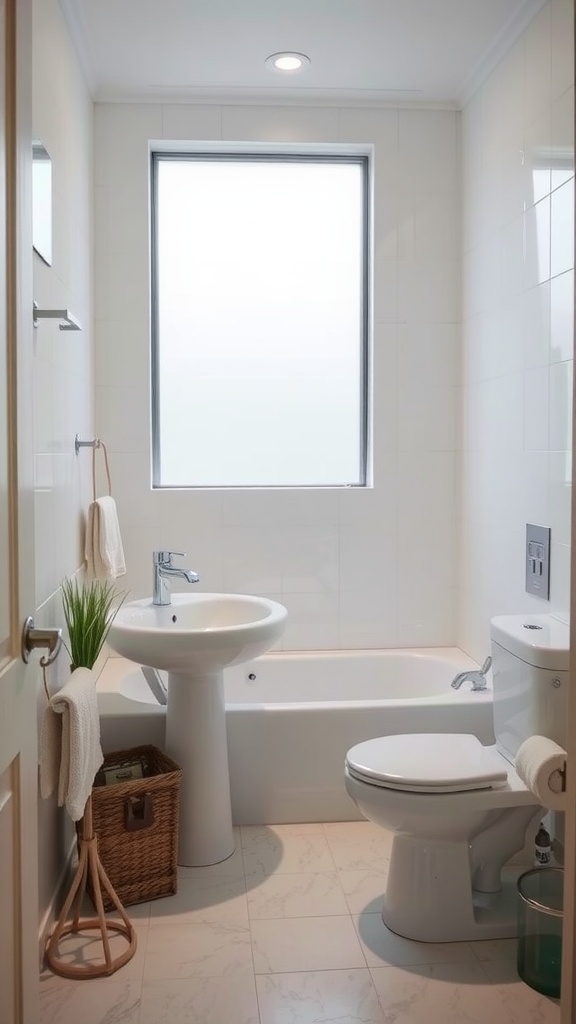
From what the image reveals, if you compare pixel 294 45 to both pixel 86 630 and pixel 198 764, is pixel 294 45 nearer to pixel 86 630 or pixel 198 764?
pixel 86 630

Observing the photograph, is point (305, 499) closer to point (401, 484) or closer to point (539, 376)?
point (401, 484)

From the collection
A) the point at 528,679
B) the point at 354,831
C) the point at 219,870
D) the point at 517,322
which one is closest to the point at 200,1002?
the point at 219,870

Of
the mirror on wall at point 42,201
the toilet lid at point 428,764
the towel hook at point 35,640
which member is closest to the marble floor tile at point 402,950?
the toilet lid at point 428,764

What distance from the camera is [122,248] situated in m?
3.43

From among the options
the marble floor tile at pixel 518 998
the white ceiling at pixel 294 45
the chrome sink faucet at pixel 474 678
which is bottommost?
the marble floor tile at pixel 518 998

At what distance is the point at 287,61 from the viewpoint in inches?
123

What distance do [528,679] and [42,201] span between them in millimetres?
1760

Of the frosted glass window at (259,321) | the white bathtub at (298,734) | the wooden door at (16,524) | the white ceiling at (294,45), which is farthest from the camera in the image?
the frosted glass window at (259,321)

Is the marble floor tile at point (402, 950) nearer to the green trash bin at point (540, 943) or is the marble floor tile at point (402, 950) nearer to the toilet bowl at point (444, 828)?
the toilet bowl at point (444, 828)

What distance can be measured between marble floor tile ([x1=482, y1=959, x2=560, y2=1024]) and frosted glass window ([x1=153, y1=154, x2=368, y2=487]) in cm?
195

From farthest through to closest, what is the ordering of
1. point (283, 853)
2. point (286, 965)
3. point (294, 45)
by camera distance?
1. point (294, 45)
2. point (283, 853)
3. point (286, 965)

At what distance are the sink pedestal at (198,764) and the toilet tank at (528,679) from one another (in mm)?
847

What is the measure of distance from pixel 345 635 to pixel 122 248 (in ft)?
5.75

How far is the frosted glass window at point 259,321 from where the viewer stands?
3564 millimetres
